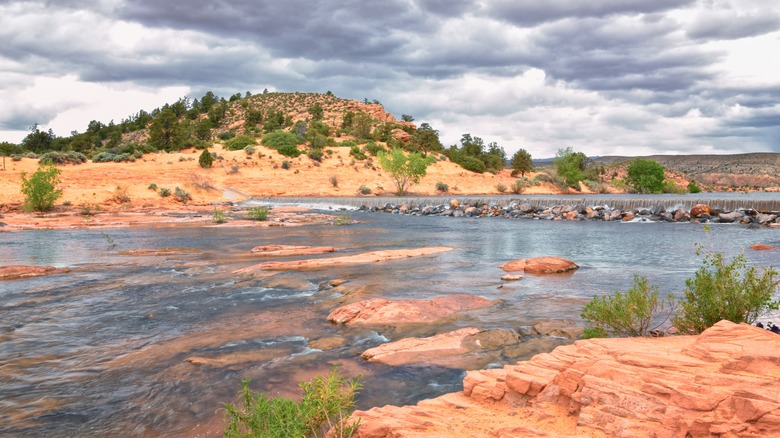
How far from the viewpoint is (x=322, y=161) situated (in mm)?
67062

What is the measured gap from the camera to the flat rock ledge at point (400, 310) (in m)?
8.76

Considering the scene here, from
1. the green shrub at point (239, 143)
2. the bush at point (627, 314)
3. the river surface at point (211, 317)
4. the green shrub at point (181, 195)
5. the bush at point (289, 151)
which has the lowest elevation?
the river surface at point (211, 317)

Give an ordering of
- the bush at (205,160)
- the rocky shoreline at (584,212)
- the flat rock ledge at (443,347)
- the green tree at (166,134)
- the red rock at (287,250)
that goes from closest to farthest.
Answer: the flat rock ledge at (443,347) → the red rock at (287,250) → the rocky shoreline at (584,212) → the bush at (205,160) → the green tree at (166,134)

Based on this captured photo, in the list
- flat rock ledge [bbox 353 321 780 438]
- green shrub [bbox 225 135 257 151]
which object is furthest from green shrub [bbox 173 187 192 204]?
flat rock ledge [bbox 353 321 780 438]

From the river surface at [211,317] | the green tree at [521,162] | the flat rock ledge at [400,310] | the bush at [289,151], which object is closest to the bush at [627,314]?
the river surface at [211,317]

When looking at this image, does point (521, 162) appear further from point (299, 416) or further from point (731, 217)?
point (299, 416)

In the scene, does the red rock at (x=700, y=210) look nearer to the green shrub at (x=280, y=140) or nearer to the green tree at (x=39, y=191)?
the green tree at (x=39, y=191)

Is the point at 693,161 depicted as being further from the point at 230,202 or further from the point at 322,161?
the point at 230,202

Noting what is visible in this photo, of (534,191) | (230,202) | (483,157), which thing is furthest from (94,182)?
(483,157)

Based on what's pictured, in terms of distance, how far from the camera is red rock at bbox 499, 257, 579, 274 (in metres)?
13.2

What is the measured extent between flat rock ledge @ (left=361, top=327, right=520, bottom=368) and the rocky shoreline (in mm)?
23437

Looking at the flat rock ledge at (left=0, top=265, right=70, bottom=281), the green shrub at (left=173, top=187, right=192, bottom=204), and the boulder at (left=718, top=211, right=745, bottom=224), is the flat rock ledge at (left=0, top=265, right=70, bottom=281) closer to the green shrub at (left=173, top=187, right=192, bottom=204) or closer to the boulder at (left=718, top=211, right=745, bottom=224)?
the boulder at (left=718, top=211, right=745, bottom=224)

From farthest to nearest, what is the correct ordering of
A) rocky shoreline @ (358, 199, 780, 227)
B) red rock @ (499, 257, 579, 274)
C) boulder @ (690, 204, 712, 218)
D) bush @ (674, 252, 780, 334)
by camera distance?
boulder @ (690, 204, 712, 218), rocky shoreline @ (358, 199, 780, 227), red rock @ (499, 257, 579, 274), bush @ (674, 252, 780, 334)

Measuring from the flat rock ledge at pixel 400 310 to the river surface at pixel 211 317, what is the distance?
344 mm
